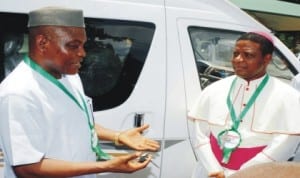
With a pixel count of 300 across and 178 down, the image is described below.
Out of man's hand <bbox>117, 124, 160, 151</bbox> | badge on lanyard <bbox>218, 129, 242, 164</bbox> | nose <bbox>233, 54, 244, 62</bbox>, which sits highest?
nose <bbox>233, 54, 244, 62</bbox>

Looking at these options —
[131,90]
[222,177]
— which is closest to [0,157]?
[131,90]

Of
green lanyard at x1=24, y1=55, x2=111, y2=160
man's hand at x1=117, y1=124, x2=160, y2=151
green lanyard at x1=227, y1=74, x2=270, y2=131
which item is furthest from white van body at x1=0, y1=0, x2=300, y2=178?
green lanyard at x1=24, y1=55, x2=111, y2=160

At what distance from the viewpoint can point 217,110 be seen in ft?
8.43

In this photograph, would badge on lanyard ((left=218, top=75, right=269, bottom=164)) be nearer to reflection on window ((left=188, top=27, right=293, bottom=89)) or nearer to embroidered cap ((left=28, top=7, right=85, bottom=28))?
Result: reflection on window ((left=188, top=27, right=293, bottom=89))

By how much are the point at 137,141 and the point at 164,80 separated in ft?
3.14

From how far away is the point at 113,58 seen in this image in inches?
117

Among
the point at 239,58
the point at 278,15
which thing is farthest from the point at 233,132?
the point at 278,15

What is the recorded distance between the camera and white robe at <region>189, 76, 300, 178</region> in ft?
8.03

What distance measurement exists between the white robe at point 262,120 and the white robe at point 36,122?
36.3 inches

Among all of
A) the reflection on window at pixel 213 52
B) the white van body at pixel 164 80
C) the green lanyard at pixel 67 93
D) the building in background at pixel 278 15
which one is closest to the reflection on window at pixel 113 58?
the white van body at pixel 164 80

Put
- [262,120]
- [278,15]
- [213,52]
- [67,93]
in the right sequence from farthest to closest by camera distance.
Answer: [278,15] → [213,52] → [262,120] → [67,93]

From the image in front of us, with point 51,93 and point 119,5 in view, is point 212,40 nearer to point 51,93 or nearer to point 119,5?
point 119,5

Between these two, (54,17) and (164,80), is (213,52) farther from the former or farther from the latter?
(54,17)

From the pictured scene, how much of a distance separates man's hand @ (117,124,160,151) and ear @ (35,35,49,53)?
545 mm
